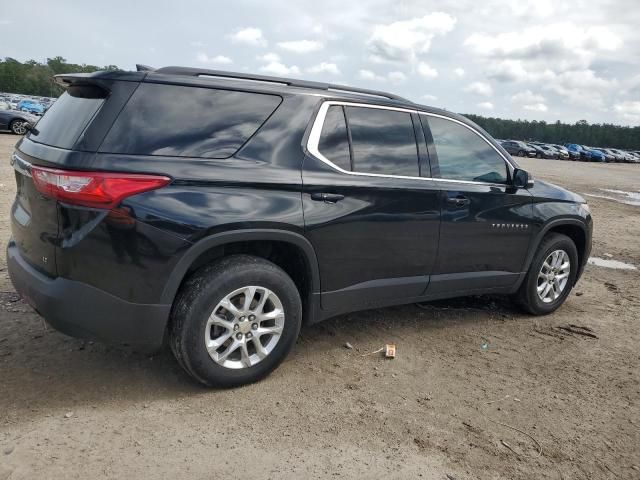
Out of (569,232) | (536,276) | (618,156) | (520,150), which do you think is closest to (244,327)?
(536,276)

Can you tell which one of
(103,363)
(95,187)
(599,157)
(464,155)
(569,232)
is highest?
(464,155)

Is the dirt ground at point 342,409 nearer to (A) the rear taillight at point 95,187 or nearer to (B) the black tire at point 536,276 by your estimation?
(B) the black tire at point 536,276

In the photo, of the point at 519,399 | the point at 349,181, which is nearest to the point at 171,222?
the point at 349,181

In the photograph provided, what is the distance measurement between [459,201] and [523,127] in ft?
366

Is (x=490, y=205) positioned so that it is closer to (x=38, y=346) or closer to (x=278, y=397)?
(x=278, y=397)

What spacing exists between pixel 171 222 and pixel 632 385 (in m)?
3.27

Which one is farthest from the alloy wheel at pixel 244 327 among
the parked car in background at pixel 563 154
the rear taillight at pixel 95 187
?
the parked car in background at pixel 563 154

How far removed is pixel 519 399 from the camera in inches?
135

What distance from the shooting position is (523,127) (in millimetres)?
106188

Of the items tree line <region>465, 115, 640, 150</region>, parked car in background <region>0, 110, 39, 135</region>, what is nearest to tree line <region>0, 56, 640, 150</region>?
tree line <region>465, 115, 640, 150</region>

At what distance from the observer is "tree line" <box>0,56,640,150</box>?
96.9 metres

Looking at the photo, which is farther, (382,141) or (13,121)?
(13,121)

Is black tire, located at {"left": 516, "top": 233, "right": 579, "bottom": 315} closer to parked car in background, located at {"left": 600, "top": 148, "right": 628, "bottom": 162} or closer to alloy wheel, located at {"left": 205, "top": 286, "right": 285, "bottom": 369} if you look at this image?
alloy wheel, located at {"left": 205, "top": 286, "right": 285, "bottom": 369}

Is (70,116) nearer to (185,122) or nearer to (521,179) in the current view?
(185,122)
